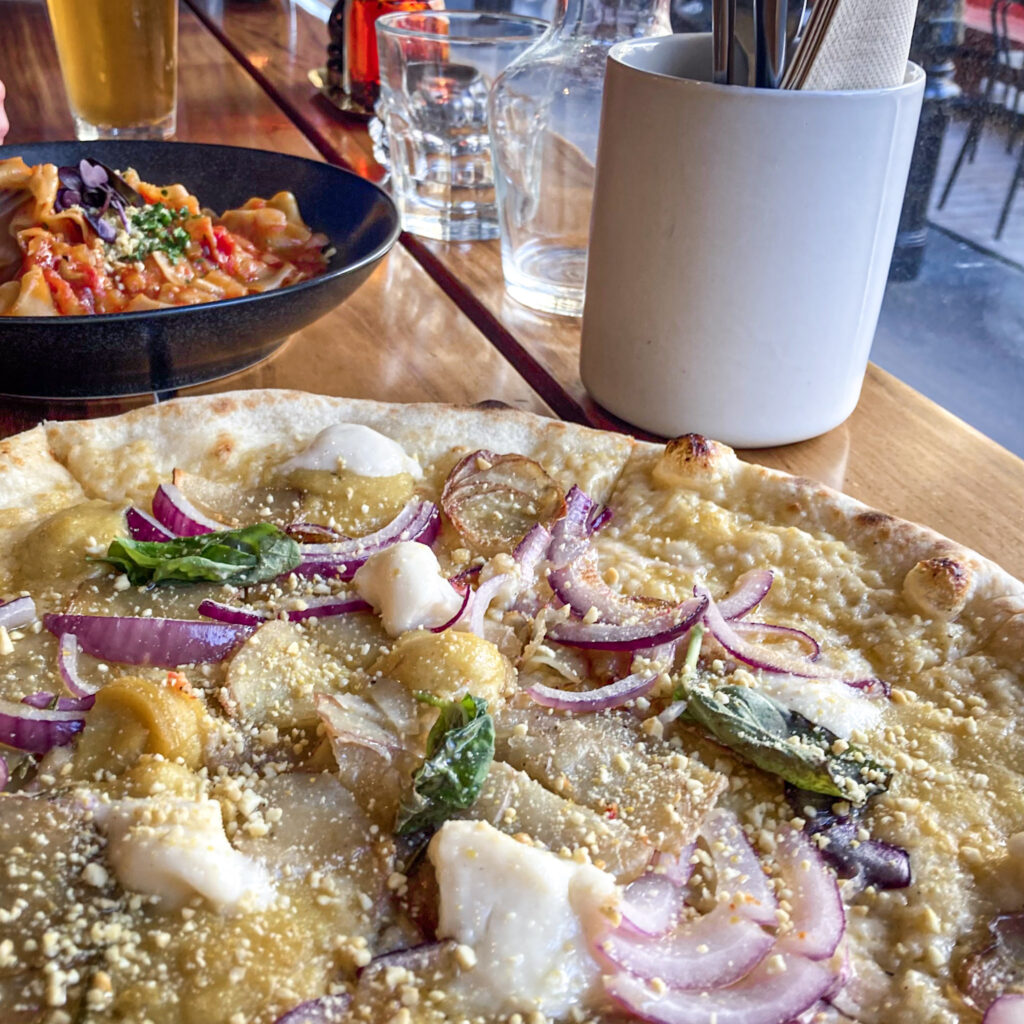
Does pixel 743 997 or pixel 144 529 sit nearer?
pixel 743 997

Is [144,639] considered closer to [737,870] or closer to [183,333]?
[183,333]

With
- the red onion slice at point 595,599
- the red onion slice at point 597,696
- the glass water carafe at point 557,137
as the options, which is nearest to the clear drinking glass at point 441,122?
the glass water carafe at point 557,137

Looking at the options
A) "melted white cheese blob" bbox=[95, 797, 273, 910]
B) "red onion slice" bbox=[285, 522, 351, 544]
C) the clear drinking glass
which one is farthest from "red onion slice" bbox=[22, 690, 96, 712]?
the clear drinking glass

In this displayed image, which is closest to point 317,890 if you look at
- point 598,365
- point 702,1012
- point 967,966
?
point 702,1012

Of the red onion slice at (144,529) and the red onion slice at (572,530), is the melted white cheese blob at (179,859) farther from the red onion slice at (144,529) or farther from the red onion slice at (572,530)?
the red onion slice at (572,530)

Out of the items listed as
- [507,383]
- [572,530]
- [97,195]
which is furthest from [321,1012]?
[97,195]

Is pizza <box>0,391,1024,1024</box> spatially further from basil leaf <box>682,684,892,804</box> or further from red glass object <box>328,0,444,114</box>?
red glass object <box>328,0,444,114</box>
